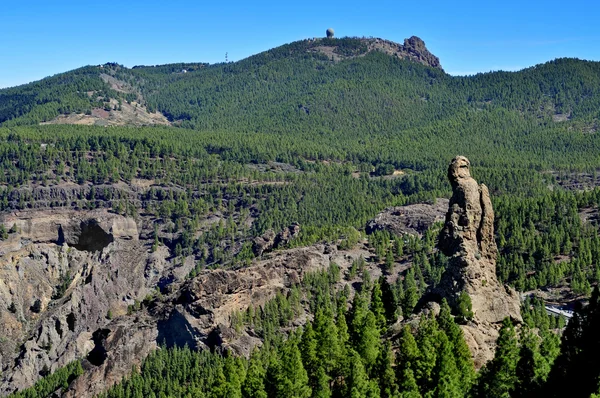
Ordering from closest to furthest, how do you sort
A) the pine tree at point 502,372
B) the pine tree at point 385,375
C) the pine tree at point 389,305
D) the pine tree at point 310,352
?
the pine tree at point 502,372 → the pine tree at point 385,375 → the pine tree at point 310,352 → the pine tree at point 389,305

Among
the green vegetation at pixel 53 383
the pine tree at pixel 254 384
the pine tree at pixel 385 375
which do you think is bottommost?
the green vegetation at pixel 53 383

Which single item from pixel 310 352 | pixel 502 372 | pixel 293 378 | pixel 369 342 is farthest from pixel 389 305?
pixel 502 372

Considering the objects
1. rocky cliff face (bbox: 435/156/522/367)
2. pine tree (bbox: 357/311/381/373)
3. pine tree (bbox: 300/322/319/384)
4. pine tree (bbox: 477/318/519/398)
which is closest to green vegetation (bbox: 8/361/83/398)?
pine tree (bbox: 300/322/319/384)

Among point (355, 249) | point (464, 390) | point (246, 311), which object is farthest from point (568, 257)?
point (464, 390)

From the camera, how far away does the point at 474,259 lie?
107m

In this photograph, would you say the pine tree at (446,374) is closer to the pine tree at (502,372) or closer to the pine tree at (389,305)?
the pine tree at (502,372)

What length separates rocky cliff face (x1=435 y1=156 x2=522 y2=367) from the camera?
106 meters

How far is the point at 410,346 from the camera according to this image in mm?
93500

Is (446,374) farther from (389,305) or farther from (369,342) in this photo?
(389,305)

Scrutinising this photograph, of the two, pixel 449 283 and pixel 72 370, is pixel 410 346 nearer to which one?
pixel 449 283

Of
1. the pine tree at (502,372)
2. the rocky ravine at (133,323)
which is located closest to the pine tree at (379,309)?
the pine tree at (502,372)

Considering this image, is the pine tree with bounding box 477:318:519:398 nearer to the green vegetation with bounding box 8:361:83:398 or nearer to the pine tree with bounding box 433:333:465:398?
the pine tree with bounding box 433:333:465:398

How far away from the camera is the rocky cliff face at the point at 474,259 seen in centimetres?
10575

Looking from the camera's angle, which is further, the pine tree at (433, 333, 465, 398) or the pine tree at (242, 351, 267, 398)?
the pine tree at (242, 351, 267, 398)
